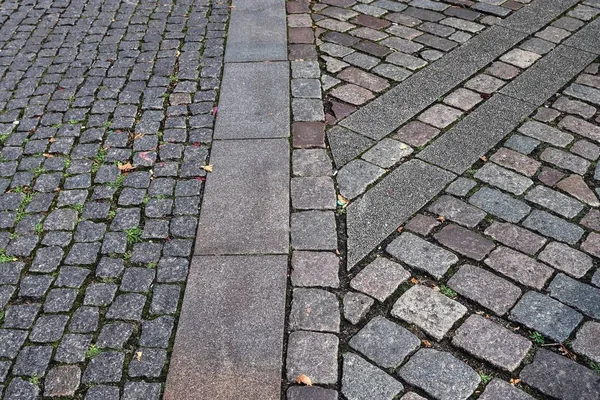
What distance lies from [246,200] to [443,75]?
199cm

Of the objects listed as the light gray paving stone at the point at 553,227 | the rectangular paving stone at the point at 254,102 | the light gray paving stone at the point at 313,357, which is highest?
the light gray paving stone at the point at 553,227

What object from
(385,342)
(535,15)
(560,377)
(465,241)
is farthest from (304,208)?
(535,15)

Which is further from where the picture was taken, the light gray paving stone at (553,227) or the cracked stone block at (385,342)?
the light gray paving stone at (553,227)

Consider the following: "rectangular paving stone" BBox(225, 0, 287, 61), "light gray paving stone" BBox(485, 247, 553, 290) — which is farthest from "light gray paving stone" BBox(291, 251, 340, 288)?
"rectangular paving stone" BBox(225, 0, 287, 61)

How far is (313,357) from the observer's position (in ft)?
9.52

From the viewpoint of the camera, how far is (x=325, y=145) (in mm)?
4219

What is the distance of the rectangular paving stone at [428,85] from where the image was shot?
441 centimetres

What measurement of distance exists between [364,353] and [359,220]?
90 centimetres

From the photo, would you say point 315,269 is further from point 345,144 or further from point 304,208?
point 345,144

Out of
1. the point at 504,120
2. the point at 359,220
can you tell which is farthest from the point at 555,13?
the point at 359,220

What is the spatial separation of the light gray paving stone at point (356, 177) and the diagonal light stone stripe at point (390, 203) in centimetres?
6

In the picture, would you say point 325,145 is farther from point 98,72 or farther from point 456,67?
point 98,72

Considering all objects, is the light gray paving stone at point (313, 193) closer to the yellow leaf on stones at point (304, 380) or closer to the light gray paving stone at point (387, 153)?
the light gray paving stone at point (387, 153)

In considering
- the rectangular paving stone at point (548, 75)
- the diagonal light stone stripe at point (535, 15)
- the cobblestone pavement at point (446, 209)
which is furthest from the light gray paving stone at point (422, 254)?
the diagonal light stone stripe at point (535, 15)
